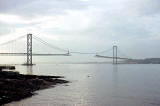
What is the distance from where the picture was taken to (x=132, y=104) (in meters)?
24.5

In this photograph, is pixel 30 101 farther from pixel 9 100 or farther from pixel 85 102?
pixel 85 102

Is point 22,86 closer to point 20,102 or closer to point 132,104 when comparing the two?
point 20,102

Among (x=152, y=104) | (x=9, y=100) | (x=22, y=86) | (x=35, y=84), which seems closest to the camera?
(x=9, y=100)

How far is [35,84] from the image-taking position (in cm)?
3459

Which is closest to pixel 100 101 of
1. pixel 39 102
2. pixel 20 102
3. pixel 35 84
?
pixel 39 102

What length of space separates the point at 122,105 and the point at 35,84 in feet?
45.5

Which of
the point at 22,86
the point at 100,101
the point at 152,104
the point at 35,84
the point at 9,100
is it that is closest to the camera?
the point at 9,100

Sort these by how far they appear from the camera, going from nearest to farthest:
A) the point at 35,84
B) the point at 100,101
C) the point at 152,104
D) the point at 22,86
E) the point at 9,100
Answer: the point at 9,100, the point at 152,104, the point at 100,101, the point at 22,86, the point at 35,84

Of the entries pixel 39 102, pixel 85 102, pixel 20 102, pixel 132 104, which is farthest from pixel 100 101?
pixel 20 102

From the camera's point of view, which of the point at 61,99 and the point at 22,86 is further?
the point at 22,86

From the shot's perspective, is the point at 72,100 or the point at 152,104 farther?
the point at 72,100

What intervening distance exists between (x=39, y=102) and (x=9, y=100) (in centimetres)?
277

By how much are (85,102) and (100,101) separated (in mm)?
1519

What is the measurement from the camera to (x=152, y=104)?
24484 millimetres
